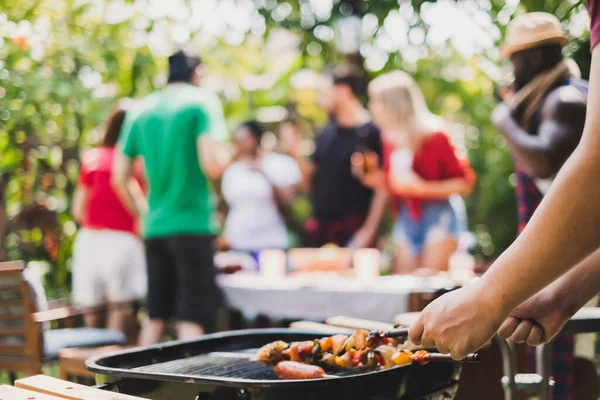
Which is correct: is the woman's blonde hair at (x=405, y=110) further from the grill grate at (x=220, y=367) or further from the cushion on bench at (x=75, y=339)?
the grill grate at (x=220, y=367)

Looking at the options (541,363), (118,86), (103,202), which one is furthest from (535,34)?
(118,86)

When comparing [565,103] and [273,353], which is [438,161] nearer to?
[565,103]

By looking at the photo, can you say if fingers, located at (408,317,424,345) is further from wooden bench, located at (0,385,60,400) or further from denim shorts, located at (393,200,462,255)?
denim shorts, located at (393,200,462,255)

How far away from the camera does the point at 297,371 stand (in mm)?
1997

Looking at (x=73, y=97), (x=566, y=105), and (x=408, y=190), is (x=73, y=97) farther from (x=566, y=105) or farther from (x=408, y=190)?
(x=566, y=105)

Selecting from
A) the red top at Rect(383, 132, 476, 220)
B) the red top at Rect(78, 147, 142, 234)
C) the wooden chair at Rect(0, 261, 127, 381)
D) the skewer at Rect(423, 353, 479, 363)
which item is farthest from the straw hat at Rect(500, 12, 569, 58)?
the red top at Rect(78, 147, 142, 234)

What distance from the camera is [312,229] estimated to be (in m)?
5.81

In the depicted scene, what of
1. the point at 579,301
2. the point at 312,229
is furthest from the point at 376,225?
the point at 579,301

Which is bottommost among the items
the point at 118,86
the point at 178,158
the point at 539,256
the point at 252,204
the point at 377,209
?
the point at 539,256

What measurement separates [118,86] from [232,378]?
5873 mm

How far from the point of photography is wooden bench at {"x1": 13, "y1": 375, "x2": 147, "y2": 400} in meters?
1.75

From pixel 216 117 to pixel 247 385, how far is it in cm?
299

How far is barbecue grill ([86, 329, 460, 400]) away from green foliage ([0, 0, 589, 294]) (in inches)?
113

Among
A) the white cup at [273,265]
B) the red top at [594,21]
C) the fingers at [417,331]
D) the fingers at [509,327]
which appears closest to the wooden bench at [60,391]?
the fingers at [417,331]
